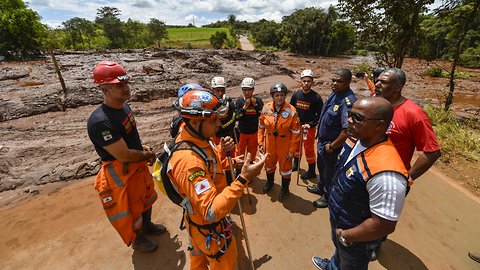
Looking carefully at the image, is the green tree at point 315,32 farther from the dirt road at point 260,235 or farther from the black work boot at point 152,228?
the black work boot at point 152,228

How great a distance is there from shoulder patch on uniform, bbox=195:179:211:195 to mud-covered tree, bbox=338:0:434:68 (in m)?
8.85

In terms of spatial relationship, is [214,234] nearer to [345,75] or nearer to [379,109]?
[379,109]

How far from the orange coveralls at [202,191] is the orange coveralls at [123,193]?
115 centimetres

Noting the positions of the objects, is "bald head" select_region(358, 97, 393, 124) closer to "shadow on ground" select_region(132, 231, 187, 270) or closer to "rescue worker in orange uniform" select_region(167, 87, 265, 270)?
"rescue worker in orange uniform" select_region(167, 87, 265, 270)

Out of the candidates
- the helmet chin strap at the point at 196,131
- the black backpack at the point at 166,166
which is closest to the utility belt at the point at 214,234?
the black backpack at the point at 166,166

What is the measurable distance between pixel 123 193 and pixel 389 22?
31.4 feet

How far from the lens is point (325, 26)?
125 feet

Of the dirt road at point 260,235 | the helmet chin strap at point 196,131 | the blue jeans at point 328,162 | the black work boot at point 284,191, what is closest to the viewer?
the helmet chin strap at point 196,131

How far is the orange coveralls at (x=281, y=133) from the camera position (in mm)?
4160

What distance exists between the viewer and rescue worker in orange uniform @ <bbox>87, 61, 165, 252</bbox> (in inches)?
106

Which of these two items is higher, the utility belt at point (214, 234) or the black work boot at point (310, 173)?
the utility belt at point (214, 234)

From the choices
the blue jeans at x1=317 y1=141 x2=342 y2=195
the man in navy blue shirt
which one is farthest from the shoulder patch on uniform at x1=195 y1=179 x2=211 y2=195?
the blue jeans at x1=317 y1=141 x2=342 y2=195

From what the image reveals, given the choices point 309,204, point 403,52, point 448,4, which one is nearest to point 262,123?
point 309,204

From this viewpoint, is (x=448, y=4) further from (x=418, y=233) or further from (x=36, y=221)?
(x=36, y=221)
